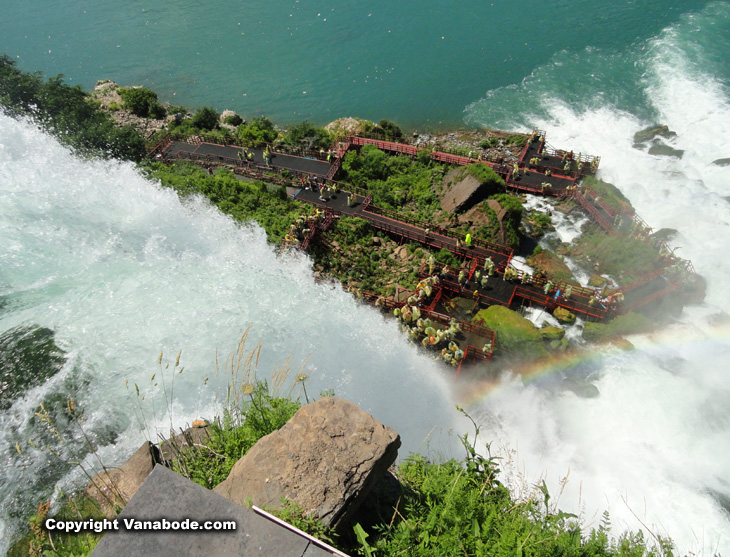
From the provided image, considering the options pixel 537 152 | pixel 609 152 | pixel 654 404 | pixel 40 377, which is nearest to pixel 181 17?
pixel 537 152

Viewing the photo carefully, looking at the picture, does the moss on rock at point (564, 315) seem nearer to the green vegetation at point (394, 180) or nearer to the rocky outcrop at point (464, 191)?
the rocky outcrop at point (464, 191)

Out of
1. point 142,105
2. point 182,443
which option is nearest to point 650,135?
point 182,443

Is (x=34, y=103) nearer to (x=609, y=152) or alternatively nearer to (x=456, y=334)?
(x=456, y=334)

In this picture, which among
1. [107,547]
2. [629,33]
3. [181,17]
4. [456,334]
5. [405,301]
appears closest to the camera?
[107,547]

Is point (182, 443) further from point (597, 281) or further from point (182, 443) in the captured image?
point (597, 281)

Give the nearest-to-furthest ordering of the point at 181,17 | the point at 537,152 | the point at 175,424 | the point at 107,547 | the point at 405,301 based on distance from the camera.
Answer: the point at 107,547
the point at 175,424
the point at 405,301
the point at 537,152
the point at 181,17

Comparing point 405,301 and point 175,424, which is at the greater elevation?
point 175,424

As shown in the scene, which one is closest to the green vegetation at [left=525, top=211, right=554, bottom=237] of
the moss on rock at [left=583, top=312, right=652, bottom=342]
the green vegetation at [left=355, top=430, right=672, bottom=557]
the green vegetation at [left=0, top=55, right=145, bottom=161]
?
the moss on rock at [left=583, top=312, right=652, bottom=342]
